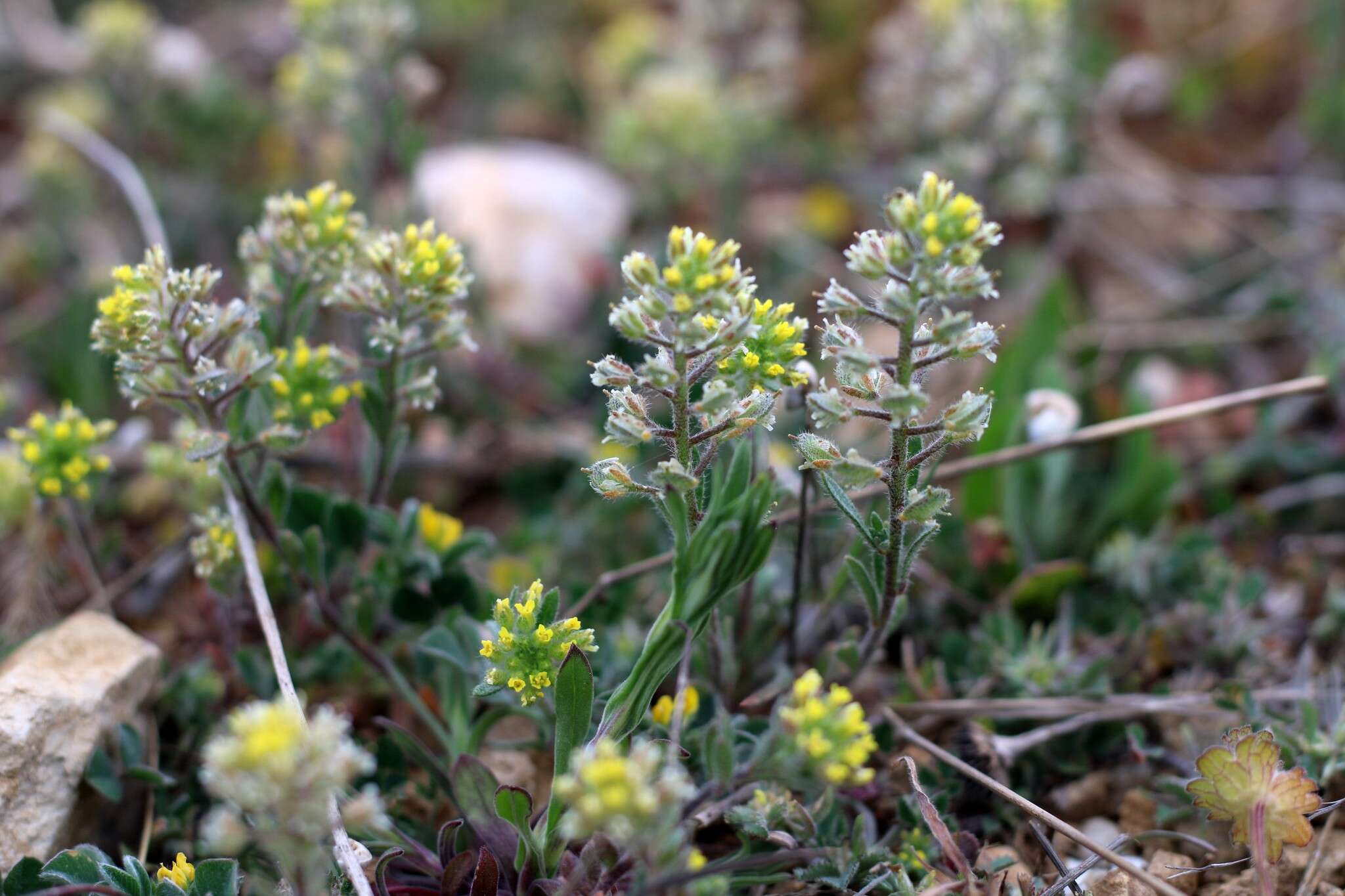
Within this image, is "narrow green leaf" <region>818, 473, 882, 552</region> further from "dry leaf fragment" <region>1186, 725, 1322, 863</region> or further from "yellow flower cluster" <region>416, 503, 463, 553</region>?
"yellow flower cluster" <region>416, 503, 463, 553</region>

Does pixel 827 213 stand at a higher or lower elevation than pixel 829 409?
higher

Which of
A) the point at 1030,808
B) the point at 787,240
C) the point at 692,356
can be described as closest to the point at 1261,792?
the point at 1030,808

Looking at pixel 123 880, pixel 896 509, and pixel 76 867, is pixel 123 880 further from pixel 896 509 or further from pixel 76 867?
pixel 896 509

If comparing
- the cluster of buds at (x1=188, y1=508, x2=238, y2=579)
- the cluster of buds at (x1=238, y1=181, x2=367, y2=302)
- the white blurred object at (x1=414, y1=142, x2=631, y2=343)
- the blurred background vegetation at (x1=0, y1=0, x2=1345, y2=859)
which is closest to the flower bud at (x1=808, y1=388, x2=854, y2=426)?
the blurred background vegetation at (x1=0, y1=0, x2=1345, y2=859)

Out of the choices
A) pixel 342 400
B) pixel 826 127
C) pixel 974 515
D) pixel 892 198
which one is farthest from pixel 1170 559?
pixel 826 127

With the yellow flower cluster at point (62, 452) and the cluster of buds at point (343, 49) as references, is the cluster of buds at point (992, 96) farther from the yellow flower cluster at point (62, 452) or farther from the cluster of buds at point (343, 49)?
the yellow flower cluster at point (62, 452)

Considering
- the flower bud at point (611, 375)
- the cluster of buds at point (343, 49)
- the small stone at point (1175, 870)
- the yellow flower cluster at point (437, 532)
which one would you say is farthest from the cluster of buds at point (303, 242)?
the small stone at point (1175, 870)
